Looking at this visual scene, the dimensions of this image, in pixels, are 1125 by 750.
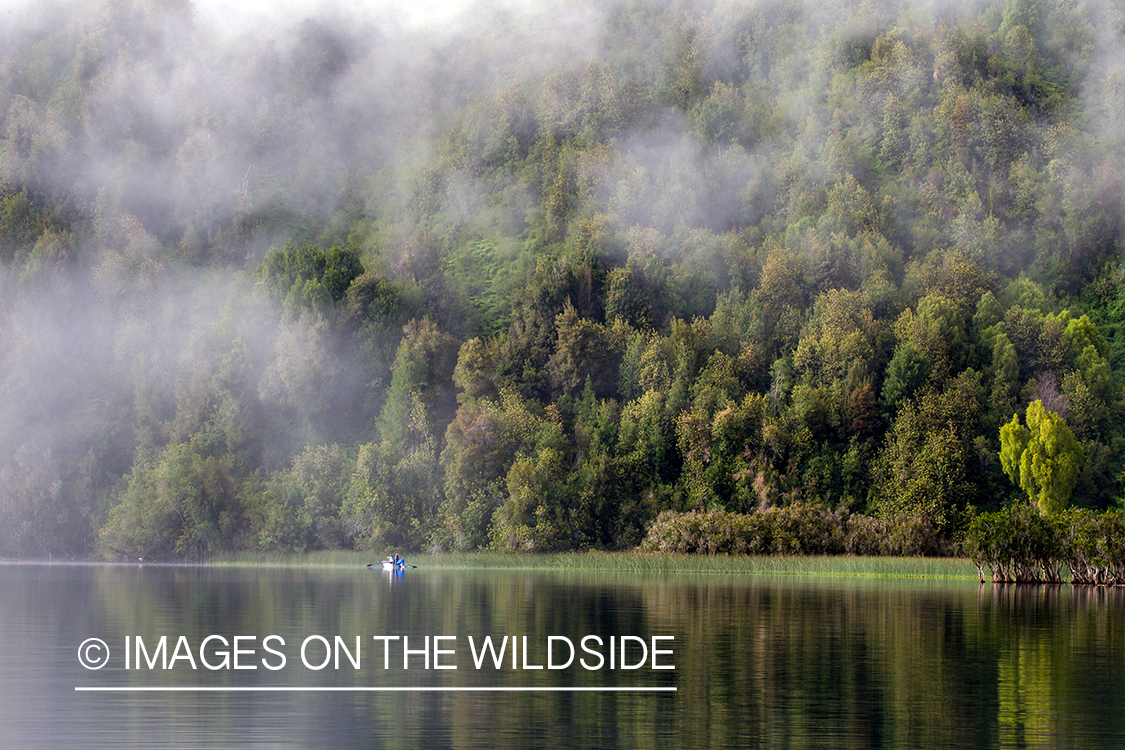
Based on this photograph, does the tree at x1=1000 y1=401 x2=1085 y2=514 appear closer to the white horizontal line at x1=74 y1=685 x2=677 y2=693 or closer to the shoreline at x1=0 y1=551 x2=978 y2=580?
the shoreline at x1=0 y1=551 x2=978 y2=580

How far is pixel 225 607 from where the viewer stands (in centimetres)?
4612

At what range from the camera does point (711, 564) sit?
278 ft

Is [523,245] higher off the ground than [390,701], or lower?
higher

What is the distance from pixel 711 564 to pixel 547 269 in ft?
147

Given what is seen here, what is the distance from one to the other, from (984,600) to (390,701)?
34393 millimetres

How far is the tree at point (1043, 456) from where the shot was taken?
312ft

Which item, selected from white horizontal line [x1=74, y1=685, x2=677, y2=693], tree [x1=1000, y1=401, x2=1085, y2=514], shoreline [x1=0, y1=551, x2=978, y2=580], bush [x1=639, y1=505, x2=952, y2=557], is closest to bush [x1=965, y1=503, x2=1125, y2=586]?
shoreline [x1=0, y1=551, x2=978, y2=580]

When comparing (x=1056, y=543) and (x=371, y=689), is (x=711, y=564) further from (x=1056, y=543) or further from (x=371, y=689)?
(x=371, y=689)

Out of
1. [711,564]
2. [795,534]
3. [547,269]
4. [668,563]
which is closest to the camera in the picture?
[668,563]

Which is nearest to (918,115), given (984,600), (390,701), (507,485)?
(507,485)

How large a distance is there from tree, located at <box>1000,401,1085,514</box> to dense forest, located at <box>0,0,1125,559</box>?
33 centimetres

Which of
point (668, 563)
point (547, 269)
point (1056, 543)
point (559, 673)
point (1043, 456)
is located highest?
point (547, 269)

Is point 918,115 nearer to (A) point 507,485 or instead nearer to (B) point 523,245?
(B) point 523,245

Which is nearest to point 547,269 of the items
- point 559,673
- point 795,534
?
point 795,534
